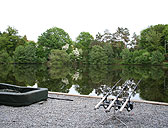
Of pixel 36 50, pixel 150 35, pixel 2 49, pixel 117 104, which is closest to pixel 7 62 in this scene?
pixel 2 49

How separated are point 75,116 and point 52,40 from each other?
39.2m

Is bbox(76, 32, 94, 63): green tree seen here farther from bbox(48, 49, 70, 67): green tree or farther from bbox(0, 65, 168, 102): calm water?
bbox(0, 65, 168, 102): calm water

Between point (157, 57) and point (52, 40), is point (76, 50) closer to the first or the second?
point (52, 40)

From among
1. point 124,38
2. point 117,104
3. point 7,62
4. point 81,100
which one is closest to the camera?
point 117,104

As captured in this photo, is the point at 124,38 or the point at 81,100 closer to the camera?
the point at 81,100

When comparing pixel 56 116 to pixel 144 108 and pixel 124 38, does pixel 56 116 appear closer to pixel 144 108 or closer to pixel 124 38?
pixel 144 108

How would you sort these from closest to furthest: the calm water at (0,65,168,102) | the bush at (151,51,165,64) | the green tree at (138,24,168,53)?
the calm water at (0,65,168,102) → the bush at (151,51,165,64) → the green tree at (138,24,168,53)

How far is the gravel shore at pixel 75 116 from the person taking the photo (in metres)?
4.18

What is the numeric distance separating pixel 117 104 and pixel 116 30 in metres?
52.1

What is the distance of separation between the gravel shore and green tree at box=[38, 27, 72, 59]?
3737 centimetres

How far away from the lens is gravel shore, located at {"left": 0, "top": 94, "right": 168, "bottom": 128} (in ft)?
13.7

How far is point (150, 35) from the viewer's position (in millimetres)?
44969

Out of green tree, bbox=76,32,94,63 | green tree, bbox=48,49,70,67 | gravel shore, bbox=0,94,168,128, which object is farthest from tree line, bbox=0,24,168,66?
gravel shore, bbox=0,94,168,128

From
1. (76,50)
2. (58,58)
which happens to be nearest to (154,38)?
(76,50)
